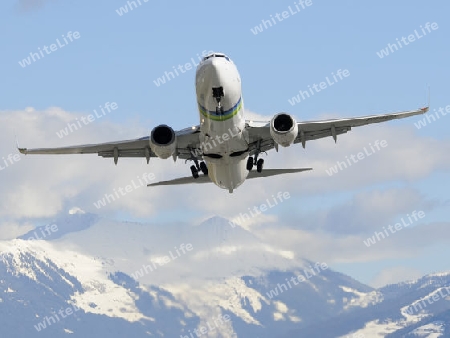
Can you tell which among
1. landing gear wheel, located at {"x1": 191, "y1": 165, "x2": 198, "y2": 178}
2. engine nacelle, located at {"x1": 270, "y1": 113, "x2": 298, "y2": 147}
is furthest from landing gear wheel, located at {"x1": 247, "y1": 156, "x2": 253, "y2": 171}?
engine nacelle, located at {"x1": 270, "y1": 113, "x2": 298, "y2": 147}

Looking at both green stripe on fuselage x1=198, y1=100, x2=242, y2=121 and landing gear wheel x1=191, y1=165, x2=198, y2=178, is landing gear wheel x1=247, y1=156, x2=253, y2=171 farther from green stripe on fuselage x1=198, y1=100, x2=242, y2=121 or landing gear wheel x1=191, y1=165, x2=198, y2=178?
green stripe on fuselage x1=198, y1=100, x2=242, y2=121

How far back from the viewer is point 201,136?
191ft

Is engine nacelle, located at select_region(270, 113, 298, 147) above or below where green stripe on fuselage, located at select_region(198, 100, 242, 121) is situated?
below

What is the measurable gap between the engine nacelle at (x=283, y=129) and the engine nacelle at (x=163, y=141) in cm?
558

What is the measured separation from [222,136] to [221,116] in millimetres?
2017

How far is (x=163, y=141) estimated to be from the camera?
2277 inches

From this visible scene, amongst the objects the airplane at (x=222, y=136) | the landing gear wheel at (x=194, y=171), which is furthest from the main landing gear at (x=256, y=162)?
the landing gear wheel at (x=194, y=171)

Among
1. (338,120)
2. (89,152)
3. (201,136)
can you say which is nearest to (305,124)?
(338,120)

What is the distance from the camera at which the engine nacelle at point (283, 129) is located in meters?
56.7

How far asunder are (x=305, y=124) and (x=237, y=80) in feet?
24.5

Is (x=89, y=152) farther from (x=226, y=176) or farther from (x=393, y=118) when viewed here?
(x=393, y=118)

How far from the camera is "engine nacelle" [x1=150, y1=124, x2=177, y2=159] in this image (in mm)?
57656

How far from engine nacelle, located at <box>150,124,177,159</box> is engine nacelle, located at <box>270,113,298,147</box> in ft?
18.3

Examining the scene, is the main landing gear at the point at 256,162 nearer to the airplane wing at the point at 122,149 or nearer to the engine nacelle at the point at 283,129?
the airplane wing at the point at 122,149
